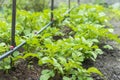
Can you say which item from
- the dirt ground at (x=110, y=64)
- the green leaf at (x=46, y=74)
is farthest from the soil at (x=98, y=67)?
the green leaf at (x=46, y=74)

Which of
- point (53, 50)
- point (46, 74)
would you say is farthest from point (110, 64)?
point (46, 74)

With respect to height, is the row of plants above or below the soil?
above

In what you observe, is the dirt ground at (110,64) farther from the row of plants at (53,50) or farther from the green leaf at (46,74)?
the green leaf at (46,74)

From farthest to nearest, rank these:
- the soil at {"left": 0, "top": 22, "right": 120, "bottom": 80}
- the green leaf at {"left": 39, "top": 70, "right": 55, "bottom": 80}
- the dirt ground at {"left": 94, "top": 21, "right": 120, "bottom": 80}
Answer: the dirt ground at {"left": 94, "top": 21, "right": 120, "bottom": 80} < the soil at {"left": 0, "top": 22, "right": 120, "bottom": 80} < the green leaf at {"left": 39, "top": 70, "right": 55, "bottom": 80}

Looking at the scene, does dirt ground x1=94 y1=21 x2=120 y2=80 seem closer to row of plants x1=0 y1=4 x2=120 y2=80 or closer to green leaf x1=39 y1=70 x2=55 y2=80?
row of plants x1=0 y1=4 x2=120 y2=80

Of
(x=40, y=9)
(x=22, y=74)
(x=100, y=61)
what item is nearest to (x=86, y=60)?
(x=100, y=61)

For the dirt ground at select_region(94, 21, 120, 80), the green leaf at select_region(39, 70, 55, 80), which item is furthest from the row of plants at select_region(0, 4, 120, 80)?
the dirt ground at select_region(94, 21, 120, 80)

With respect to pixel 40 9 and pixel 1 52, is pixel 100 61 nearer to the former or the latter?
pixel 1 52

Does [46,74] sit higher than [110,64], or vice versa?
[46,74]

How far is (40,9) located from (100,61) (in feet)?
14.5

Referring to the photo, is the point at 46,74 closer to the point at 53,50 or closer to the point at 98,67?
the point at 53,50

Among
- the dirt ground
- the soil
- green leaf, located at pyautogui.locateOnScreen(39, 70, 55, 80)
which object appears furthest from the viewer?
the dirt ground

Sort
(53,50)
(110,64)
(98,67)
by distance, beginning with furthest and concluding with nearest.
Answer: (110,64), (98,67), (53,50)

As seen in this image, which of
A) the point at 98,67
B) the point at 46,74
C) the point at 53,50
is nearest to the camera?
the point at 46,74
